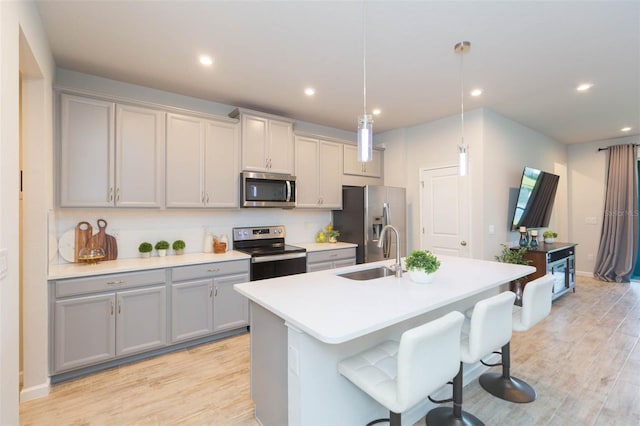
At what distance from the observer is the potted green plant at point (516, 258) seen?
4.05m

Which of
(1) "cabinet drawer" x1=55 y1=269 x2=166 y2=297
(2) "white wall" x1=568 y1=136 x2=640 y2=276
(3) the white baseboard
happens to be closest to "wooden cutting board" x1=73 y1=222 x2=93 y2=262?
(1) "cabinet drawer" x1=55 y1=269 x2=166 y2=297

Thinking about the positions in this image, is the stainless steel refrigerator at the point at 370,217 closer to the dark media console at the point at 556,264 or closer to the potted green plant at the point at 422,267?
the dark media console at the point at 556,264

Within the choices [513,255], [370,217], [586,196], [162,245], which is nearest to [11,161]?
[162,245]

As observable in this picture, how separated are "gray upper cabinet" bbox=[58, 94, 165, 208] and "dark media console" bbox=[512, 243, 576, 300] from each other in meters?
4.85

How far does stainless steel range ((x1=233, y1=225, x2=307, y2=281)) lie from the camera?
3.41m

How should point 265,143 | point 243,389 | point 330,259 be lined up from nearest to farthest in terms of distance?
point 243,389, point 265,143, point 330,259

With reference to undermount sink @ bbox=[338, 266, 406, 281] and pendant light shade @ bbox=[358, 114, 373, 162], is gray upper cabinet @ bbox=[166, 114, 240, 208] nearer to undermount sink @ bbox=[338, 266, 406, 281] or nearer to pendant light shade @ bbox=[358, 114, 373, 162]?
undermount sink @ bbox=[338, 266, 406, 281]

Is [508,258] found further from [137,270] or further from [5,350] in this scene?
[5,350]

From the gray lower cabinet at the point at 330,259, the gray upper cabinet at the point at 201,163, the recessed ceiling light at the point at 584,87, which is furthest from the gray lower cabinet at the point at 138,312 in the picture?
the recessed ceiling light at the point at 584,87

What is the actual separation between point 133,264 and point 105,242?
20.0 inches

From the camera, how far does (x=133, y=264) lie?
9.04ft

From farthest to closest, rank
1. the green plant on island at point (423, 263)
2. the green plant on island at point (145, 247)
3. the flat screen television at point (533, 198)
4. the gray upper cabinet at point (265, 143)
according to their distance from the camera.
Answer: the flat screen television at point (533, 198)
the gray upper cabinet at point (265, 143)
the green plant on island at point (145, 247)
the green plant on island at point (423, 263)

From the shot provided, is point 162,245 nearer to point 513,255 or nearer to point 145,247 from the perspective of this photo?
point 145,247

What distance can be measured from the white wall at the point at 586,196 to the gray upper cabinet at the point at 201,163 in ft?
→ 22.8
